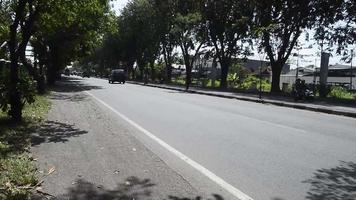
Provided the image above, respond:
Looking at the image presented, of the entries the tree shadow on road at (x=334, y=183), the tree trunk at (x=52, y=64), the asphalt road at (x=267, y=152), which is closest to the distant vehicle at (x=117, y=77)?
the tree trunk at (x=52, y=64)

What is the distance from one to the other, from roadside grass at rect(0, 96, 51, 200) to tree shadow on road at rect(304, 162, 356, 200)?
3.67m

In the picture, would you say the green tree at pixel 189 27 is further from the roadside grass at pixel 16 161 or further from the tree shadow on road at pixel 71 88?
the roadside grass at pixel 16 161

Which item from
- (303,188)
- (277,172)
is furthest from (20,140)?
(303,188)

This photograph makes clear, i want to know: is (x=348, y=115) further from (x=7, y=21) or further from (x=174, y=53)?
(x=174, y=53)

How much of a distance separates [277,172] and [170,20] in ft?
182

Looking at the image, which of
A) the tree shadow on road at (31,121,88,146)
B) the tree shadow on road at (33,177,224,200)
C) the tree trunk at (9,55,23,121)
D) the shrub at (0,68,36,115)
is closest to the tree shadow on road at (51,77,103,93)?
the shrub at (0,68,36,115)

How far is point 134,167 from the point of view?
26.3 feet

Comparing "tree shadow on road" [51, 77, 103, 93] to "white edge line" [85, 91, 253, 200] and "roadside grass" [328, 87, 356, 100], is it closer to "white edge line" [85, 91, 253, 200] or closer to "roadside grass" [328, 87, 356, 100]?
"roadside grass" [328, 87, 356, 100]

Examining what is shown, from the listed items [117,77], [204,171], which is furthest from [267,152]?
[117,77]

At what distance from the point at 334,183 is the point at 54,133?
681cm

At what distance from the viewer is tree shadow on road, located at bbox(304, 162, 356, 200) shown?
6.61 m

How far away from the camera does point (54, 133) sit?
11742 millimetres

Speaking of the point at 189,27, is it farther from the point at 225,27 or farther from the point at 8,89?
the point at 8,89

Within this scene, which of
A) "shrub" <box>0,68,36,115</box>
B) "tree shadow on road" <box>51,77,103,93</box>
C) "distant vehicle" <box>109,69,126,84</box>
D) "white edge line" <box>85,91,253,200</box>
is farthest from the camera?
"distant vehicle" <box>109,69,126,84</box>
